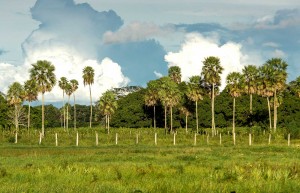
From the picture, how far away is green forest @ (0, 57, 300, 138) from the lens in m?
102

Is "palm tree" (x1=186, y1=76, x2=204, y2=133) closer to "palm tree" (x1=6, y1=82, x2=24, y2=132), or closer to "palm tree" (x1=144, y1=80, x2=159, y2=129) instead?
"palm tree" (x1=144, y1=80, x2=159, y2=129)

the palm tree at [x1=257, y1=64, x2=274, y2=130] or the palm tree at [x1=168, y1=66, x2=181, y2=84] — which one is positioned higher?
the palm tree at [x1=168, y1=66, x2=181, y2=84]

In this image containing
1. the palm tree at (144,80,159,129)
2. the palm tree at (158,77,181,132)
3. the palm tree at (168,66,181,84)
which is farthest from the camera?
the palm tree at (168,66,181,84)

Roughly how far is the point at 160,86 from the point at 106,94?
16.9m

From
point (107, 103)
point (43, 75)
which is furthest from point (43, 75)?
point (107, 103)

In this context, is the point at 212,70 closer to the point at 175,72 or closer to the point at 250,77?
the point at 250,77

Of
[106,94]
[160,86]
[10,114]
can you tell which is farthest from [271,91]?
[10,114]

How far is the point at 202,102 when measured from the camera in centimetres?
13938

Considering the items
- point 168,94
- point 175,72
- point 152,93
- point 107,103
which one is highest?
point 175,72

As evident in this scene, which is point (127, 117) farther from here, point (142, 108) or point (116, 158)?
point (116, 158)

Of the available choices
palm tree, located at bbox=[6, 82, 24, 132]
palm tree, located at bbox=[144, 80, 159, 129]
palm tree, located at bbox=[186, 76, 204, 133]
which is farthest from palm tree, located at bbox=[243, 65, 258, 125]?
palm tree, located at bbox=[6, 82, 24, 132]

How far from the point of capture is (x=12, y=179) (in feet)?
65.5

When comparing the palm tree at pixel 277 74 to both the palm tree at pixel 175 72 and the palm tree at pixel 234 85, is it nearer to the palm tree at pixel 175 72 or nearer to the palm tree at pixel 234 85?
the palm tree at pixel 234 85

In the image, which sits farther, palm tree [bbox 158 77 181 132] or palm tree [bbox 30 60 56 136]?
palm tree [bbox 158 77 181 132]
